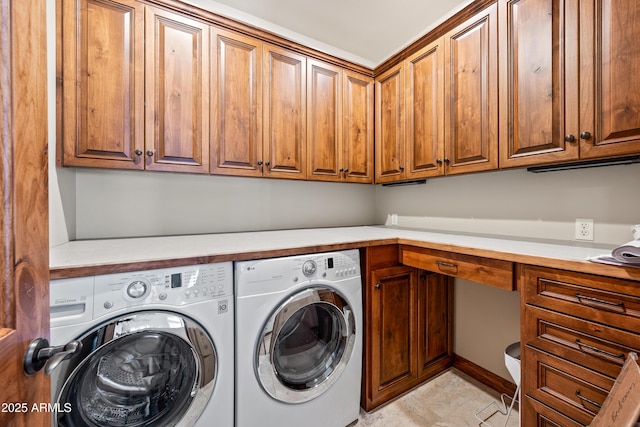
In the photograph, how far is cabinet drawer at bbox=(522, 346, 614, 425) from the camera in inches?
37.0

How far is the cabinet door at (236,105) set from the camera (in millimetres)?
1628

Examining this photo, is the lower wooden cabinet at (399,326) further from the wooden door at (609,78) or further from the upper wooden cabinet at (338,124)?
the wooden door at (609,78)

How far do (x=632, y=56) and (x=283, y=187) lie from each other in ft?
6.40

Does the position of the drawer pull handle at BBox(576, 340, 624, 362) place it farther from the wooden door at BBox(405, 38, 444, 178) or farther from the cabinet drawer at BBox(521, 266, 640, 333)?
the wooden door at BBox(405, 38, 444, 178)

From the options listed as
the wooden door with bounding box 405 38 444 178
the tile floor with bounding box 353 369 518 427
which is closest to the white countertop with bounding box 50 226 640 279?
the wooden door with bounding box 405 38 444 178

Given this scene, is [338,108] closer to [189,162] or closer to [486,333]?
[189,162]

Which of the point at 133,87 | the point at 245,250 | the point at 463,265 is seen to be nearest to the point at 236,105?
the point at 133,87

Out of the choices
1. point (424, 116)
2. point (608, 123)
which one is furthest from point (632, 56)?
point (424, 116)

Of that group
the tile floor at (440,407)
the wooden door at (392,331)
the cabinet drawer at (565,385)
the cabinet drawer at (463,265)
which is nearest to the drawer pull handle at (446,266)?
the cabinet drawer at (463,265)

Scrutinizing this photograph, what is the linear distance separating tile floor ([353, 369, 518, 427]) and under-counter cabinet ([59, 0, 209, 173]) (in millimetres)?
1853

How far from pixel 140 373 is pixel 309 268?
817mm

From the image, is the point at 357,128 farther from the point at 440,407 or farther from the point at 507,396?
the point at 507,396

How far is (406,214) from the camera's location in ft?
7.84

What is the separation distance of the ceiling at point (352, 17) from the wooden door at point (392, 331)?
1.83 metres
